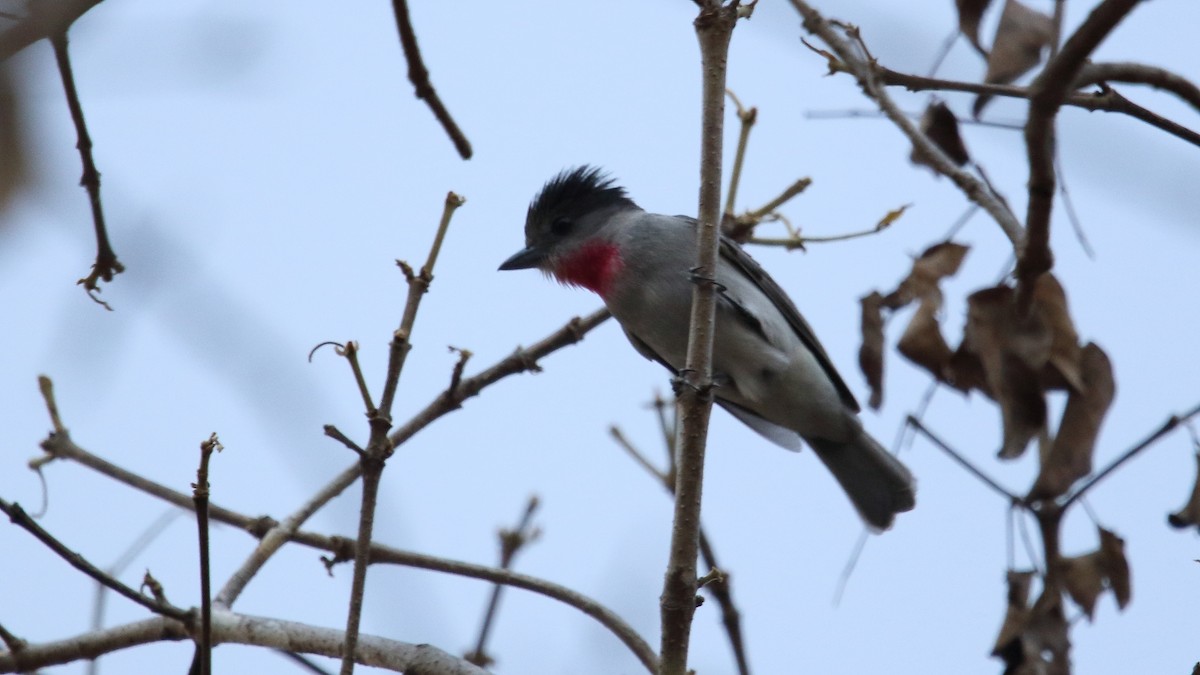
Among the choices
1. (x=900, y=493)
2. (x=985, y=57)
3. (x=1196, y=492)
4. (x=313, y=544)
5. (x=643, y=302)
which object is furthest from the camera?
(x=900, y=493)

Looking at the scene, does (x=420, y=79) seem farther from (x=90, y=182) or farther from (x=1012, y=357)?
(x=1012, y=357)

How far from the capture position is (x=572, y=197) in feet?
20.1

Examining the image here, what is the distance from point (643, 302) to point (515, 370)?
1.48 metres

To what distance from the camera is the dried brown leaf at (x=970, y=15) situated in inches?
157

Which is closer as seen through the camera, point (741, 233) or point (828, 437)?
point (741, 233)

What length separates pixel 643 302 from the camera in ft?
17.7

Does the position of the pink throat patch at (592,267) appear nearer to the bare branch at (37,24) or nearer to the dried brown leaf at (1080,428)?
the dried brown leaf at (1080,428)

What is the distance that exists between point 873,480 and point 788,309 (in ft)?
3.23

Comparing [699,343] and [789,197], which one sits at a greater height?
[789,197]

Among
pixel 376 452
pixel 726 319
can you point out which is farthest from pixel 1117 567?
pixel 726 319

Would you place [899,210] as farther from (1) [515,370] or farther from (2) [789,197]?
(1) [515,370]

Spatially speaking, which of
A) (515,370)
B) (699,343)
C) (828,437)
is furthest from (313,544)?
(828,437)

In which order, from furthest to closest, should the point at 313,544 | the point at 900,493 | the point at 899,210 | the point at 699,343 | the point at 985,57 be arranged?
the point at 900,493 < the point at 899,210 < the point at 985,57 < the point at 313,544 < the point at 699,343

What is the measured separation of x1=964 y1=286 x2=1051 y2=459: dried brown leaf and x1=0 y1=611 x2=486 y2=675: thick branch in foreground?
161cm
